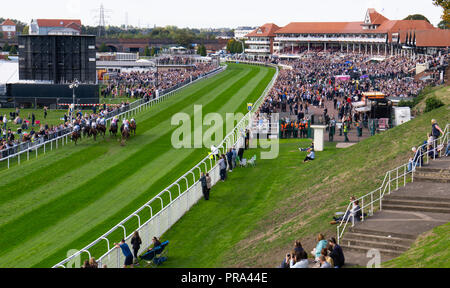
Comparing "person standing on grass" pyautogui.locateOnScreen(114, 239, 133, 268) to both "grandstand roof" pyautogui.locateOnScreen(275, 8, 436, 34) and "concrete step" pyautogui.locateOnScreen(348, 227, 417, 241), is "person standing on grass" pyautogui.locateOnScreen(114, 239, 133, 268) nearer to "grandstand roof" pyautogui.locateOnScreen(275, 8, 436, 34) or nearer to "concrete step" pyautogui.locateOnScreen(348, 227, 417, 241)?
"concrete step" pyautogui.locateOnScreen(348, 227, 417, 241)

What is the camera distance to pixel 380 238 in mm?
14219

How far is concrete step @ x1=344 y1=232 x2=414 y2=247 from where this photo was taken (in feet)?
45.7

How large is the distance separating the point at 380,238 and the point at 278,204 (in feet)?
23.3

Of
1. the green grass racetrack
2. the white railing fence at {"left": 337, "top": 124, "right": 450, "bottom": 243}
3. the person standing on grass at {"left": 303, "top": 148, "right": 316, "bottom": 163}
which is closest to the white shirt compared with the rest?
the white railing fence at {"left": 337, "top": 124, "right": 450, "bottom": 243}

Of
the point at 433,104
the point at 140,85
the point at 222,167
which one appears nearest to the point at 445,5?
the point at 433,104

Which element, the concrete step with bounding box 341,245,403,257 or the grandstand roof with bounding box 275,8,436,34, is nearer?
the concrete step with bounding box 341,245,403,257

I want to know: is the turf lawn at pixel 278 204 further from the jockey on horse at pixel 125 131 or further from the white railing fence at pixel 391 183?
the jockey on horse at pixel 125 131

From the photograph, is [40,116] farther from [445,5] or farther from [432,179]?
[432,179]

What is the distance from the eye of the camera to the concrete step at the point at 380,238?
13.9m

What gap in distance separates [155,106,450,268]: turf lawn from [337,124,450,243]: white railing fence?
1.74 ft

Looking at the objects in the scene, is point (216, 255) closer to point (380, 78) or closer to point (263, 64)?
point (380, 78)
